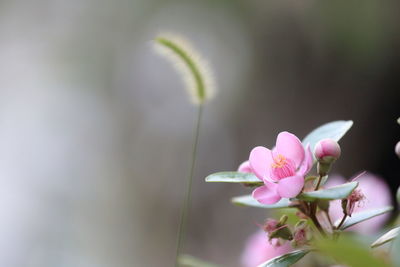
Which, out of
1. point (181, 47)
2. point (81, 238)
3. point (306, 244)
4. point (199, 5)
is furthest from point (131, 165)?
point (306, 244)

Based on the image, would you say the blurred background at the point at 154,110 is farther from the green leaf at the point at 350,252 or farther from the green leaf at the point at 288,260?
the green leaf at the point at 350,252

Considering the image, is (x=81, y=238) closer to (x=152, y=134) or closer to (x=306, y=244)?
(x=152, y=134)

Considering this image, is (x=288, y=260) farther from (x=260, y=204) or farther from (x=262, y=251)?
(x=262, y=251)

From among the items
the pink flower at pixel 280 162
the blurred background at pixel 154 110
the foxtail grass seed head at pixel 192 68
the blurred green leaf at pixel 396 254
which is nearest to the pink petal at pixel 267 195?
the pink flower at pixel 280 162

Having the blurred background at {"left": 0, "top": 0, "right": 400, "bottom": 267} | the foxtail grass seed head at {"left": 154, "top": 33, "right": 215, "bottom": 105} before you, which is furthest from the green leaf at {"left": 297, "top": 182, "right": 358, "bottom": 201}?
the blurred background at {"left": 0, "top": 0, "right": 400, "bottom": 267}

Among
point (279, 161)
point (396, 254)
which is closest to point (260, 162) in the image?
point (279, 161)

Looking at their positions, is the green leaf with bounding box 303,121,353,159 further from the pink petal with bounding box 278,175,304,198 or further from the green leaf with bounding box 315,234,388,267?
the green leaf with bounding box 315,234,388,267

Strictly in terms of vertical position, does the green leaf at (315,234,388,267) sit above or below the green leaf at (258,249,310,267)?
above
